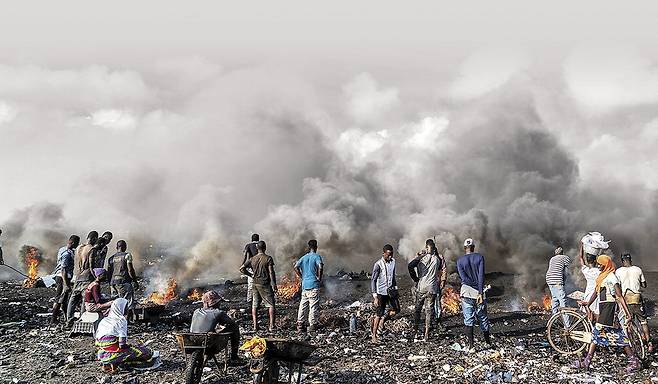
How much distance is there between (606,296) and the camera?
9.30 meters

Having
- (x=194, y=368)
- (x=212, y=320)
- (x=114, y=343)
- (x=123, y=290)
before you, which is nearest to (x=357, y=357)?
(x=212, y=320)

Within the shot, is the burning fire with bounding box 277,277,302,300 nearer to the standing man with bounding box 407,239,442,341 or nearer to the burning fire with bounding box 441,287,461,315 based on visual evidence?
the burning fire with bounding box 441,287,461,315

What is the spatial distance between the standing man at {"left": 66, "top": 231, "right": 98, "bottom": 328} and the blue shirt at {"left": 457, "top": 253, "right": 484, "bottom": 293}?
9.26m

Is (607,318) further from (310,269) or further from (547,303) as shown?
(547,303)

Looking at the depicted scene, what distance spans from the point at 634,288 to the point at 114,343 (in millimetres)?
10611

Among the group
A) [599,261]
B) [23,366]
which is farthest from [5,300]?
[599,261]

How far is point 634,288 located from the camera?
10.1 meters

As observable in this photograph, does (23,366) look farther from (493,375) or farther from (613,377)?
(613,377)

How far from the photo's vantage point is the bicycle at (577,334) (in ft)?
31.1

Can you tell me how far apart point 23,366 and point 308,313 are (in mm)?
6640

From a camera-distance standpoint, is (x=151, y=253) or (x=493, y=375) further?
(x=151, y=253)

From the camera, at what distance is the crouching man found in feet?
27.3

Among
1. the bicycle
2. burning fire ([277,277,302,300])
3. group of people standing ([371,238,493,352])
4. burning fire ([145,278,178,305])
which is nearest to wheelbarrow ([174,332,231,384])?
group of people standing ([371,238,493,352])

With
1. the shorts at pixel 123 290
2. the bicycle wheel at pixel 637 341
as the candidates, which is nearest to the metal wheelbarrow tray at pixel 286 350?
the shorts at pixel 123 290
